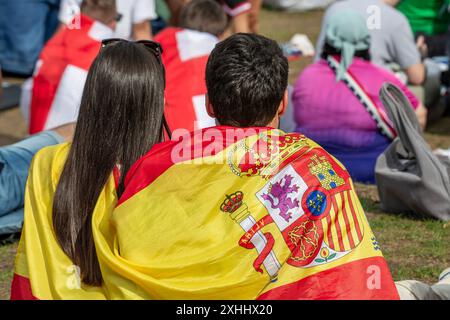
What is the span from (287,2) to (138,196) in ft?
27.3

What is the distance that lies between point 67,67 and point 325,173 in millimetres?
2730

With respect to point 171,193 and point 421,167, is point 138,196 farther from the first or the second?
point 421,167

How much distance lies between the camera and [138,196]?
2.50 metres

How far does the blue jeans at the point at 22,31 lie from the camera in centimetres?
782

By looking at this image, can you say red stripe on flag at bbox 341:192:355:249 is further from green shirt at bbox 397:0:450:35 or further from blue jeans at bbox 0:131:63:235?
green shirt at bbox 397:0:450:35

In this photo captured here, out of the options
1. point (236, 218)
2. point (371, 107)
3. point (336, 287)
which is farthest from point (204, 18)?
point (336, 287)

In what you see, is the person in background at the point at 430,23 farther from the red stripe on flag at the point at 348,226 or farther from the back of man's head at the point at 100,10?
the red stripe on flag at the point at 348,226

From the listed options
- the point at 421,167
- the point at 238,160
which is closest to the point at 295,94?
the point at 421,167

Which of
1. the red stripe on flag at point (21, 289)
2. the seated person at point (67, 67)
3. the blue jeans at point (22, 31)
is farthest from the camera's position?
the blue jeans at point (22, 31)

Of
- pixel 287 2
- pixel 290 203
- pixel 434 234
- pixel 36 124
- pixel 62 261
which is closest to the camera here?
pixel 290 203

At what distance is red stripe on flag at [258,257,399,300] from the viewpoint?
7.91 ft

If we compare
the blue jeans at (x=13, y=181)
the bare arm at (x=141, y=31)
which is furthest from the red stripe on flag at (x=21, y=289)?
the bare arm at (x=141, y=31)

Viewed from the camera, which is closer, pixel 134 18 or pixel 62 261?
pixel 62 261

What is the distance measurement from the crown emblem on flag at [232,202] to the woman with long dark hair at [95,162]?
362mm
